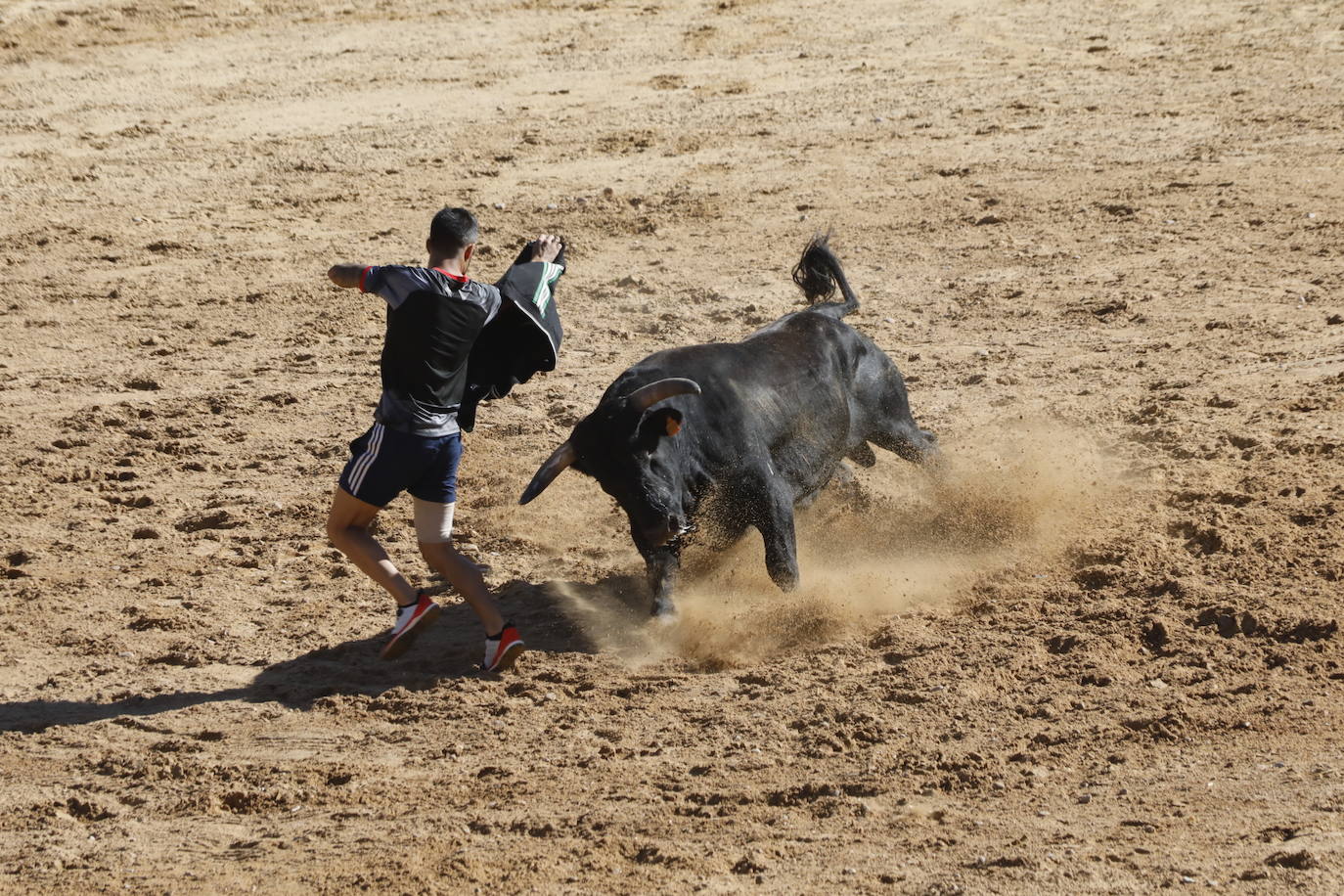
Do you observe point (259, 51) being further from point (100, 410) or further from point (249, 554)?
point (249, 554)

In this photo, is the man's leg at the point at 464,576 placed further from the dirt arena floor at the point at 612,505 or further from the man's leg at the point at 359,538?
the dirt arena floor at the point at 612,505

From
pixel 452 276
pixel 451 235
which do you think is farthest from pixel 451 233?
pixel 452 276

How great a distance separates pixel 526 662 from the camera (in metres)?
7.01

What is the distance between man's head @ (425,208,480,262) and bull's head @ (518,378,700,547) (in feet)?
3.39

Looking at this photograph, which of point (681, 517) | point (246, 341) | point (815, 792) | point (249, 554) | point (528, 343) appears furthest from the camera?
point (246, 341)

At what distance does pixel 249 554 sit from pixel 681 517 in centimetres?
265

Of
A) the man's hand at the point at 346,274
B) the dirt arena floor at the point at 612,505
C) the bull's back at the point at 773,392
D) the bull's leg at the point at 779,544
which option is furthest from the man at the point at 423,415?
the bull's leg at the point at 779,544

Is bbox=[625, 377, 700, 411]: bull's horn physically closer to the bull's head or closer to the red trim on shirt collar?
the bull's head

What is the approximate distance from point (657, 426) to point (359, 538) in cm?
139

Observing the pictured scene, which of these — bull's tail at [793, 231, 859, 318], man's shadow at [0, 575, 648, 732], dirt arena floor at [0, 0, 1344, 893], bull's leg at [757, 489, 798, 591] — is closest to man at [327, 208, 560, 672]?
man's shadow at [0, 575, 648, 732]

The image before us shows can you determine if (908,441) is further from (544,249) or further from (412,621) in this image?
(412,621)

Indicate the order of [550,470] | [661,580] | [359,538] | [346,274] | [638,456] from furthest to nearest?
[661,580], [638,456], [550,470], [359,538], [346,274]

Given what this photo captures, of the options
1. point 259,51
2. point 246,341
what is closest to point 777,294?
point 246,341

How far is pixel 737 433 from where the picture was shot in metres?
7.27
